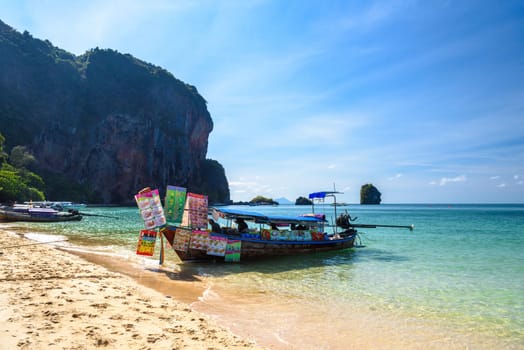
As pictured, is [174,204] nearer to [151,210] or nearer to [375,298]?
[151,210]

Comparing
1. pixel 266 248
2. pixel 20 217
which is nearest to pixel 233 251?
pixel 266 248

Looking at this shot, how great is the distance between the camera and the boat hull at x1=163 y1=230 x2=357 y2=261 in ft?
52.2

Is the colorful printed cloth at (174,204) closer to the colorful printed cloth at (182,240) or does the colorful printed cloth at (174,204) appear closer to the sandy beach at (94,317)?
the colorful printed cloth at (182,240)

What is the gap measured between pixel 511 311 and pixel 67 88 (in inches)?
5150

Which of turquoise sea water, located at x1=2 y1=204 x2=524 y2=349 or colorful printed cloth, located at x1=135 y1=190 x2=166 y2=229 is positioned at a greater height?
colorful printed cloth, located at x1=135 y1=190 x2=166 y2=229

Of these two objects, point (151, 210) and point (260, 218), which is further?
point (260, 218)

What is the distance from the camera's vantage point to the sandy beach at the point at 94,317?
5.35 m

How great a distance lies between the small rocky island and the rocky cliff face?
107m

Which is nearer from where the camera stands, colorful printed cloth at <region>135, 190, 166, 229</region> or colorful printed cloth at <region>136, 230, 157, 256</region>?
colorful printed cloth at <region>135, 190, 166, 229</region>

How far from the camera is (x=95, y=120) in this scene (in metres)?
107

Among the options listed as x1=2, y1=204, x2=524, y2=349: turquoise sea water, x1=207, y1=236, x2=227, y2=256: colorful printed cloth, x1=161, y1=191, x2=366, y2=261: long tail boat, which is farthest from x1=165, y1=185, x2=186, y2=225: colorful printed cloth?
x1=2, y1=204, x2=524, y2=349: turquoise sea water

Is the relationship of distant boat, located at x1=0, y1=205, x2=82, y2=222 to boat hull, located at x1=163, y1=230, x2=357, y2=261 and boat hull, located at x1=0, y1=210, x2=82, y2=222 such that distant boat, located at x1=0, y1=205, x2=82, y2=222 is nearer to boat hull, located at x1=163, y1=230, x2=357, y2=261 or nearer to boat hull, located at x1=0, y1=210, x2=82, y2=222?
boat hull, located at x1=0, y1=210, x2=82, y2=222

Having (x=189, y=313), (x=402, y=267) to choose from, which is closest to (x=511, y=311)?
(x=402, y=267)

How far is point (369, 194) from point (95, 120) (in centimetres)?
14948
